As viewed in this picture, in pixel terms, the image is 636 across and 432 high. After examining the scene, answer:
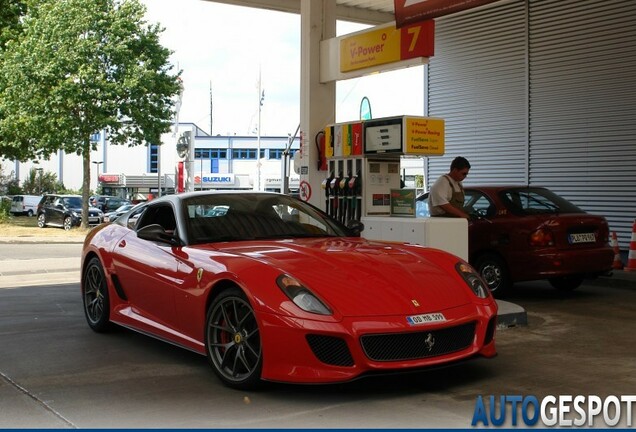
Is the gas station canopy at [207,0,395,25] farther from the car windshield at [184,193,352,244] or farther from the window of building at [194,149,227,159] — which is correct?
the window of building at [194,149,227,159]

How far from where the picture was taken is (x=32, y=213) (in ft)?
180

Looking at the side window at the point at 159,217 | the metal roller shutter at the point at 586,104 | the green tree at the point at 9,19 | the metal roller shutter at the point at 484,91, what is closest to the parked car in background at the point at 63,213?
the green tree at the point at 9,19

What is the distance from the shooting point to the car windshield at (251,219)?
6.21m

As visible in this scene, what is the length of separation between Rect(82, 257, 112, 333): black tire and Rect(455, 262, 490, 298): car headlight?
327cm

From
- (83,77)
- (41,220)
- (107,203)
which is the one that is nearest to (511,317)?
(83,77)

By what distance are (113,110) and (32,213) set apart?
80.9ft

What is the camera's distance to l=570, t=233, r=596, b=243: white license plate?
32.7ft

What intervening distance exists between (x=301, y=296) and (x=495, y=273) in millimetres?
5852

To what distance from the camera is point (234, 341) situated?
5.24m

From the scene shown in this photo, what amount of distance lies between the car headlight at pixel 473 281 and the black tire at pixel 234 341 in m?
1.53

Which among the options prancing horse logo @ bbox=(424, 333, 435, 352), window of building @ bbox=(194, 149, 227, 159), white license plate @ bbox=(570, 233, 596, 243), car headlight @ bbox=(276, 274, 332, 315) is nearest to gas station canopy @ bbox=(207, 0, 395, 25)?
white license plate @ bbox=(570, 233, 596, 243)

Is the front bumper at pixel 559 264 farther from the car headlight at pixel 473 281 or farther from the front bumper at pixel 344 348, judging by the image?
the front bumper at pixel 344 348

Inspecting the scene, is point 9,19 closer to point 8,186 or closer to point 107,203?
point 107,203

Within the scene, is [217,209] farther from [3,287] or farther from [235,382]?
[3,287]
